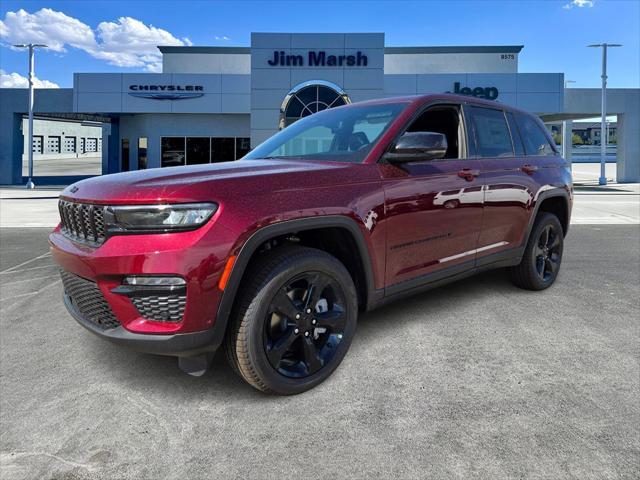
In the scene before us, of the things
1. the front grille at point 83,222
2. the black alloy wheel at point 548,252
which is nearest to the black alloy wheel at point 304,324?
the front grille at point 83,222

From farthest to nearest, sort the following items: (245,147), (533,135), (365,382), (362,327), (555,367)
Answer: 1. (245,147)
2. (533,135)
3. (362,327)
4. (555,367)
5. (365,382)

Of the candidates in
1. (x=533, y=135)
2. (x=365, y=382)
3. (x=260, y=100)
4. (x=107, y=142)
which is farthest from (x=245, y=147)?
(x=365, y=382)

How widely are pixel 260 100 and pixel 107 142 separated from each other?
18358 millimetres

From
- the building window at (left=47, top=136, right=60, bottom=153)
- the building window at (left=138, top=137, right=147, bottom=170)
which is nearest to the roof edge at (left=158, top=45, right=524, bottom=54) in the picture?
the building window at (left=138, top=137, right=147, bottom=170)

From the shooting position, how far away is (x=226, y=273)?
2525 millimetres

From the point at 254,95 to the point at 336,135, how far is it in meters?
23.4

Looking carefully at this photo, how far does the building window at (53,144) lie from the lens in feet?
241

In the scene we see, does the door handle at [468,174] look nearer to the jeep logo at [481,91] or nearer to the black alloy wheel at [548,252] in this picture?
the black alloy wheel at [548,252]

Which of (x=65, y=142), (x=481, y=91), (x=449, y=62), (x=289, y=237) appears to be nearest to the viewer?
(x=289, y=237)

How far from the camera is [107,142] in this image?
128 feet

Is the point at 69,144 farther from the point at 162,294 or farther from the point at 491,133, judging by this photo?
the point at 162,294

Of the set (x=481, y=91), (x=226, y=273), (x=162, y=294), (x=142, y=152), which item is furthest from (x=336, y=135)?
(x=142, y=152)

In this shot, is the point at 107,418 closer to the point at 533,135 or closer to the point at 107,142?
the point at 533,135

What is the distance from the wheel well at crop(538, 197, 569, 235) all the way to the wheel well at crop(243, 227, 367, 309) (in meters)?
2.78
